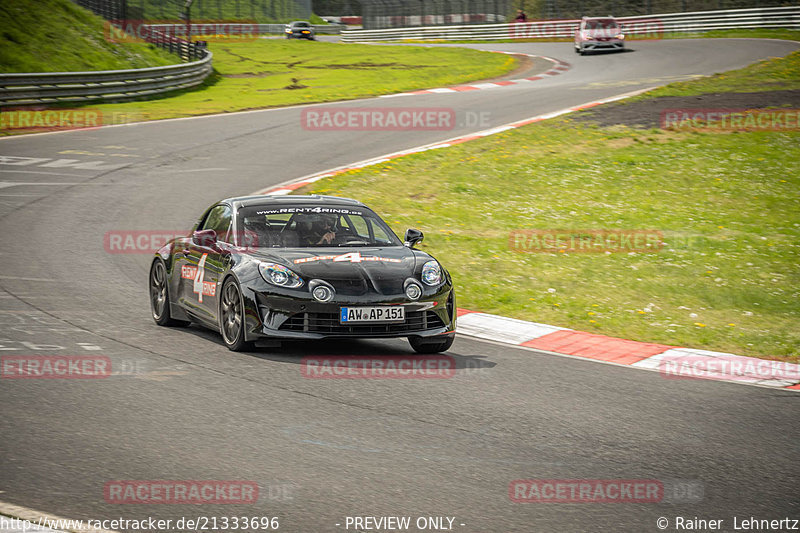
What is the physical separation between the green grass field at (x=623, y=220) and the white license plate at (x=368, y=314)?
3031 mm

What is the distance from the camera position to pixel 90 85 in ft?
97.3

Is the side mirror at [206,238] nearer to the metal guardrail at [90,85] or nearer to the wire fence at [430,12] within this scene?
the metal guardrail at [90,85]

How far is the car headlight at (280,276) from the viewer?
788cm

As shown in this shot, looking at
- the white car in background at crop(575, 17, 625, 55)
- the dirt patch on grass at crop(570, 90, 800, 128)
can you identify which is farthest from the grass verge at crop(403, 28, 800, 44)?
the dirt patch on grass at crop(570, 90, 800, 128)

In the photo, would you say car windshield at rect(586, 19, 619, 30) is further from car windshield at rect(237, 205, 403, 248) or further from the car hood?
the car hood

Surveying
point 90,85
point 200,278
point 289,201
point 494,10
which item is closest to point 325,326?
point 200,278

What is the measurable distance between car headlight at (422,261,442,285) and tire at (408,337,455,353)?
52cm

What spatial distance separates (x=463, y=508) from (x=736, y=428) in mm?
2553

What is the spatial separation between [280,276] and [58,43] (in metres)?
30.6

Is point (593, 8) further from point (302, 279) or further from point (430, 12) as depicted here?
point (302, 279)

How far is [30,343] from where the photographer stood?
8.11m

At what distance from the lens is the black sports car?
7793 millimetres

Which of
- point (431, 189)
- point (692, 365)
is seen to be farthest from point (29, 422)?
point (431, 189)

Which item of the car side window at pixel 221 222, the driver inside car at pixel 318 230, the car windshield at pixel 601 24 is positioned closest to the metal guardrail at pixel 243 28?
the car windshield at pixel 601 24
